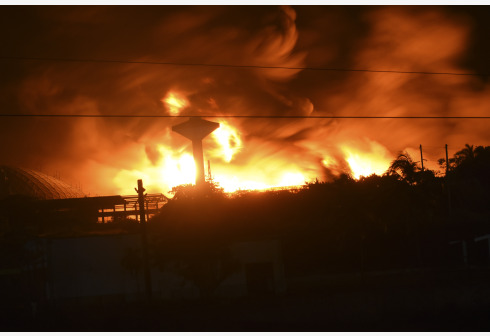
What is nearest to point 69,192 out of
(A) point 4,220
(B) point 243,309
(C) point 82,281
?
(A) point 4,220

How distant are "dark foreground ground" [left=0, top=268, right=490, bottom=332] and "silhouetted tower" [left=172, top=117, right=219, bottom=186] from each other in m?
17.6

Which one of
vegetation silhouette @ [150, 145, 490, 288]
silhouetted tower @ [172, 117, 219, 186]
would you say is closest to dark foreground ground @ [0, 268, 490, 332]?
vegetation silhouette @ [150, 145, 490, 288]

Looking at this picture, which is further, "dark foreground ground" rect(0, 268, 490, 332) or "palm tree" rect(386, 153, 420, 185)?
"palm tree" rect(386, 153, 420, 185)

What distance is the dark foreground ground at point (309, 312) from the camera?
20.1 metres

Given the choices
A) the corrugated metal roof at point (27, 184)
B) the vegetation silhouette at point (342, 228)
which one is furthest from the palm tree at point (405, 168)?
the corrugated metal roof at point (27, 184)

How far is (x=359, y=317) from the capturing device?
21.4m

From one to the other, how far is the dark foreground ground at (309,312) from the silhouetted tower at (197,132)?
57.7 ft

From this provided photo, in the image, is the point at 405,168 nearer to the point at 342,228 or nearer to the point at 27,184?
the point at 342,228

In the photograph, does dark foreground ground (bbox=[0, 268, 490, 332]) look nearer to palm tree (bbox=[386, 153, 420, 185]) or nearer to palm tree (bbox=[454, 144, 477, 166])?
palm tree (bbox=[386, 153, 420, 185])

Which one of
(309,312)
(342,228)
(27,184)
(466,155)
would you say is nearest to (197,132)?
(342,228)

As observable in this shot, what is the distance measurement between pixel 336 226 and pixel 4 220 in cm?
3033

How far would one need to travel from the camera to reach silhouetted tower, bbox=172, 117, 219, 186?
151 ft

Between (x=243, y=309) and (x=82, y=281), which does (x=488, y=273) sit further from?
(x=82, y=281)

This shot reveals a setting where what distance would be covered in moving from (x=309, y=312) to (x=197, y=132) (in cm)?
2622
